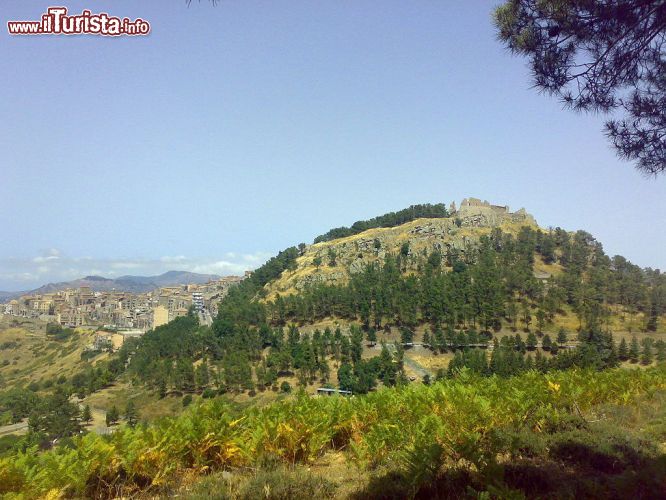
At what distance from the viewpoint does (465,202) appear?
135 meters

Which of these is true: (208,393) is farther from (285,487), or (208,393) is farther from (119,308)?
(119,308)

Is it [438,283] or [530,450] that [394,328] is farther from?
[530,450]

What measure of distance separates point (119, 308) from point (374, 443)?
191 metres

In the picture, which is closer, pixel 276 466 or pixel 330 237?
pixel 276 466

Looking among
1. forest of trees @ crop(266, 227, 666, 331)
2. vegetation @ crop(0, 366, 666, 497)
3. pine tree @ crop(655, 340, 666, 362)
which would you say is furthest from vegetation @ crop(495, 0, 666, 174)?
forest of trees @ crop(266, 227, 666, 331)

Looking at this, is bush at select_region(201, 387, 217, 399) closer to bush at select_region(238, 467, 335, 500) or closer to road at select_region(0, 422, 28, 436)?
road at select_region(0, 422, 28, 436)

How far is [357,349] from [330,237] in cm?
9390

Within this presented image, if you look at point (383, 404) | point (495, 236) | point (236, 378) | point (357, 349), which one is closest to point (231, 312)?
point (236, 378)

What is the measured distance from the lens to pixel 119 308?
564ft

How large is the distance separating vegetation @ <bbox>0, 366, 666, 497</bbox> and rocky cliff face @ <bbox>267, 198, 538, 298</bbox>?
9516 cm

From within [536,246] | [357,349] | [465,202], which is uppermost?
[465,202]

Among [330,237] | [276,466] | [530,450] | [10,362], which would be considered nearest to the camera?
[276,466]

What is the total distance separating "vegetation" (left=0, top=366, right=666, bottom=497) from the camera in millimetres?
Result: 4082

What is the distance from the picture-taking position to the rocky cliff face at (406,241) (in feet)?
350
